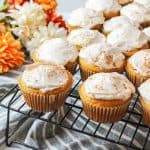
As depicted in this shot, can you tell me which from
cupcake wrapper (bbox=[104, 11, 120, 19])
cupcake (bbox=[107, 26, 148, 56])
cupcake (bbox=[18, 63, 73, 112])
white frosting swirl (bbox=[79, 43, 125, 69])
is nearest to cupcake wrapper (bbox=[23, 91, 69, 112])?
cupcake (bbox=[18, 63, 73, 112])

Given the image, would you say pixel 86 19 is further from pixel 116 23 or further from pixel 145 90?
pixel 145 90

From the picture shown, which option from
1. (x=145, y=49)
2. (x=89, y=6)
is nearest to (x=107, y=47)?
(x=145, y=49)

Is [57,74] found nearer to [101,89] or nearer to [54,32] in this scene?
[101,89]

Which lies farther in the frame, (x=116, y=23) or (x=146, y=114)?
(x=116, y=23)

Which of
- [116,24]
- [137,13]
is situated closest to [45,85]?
[116,24]

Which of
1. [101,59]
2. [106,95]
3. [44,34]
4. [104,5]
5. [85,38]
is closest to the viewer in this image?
[106,95]

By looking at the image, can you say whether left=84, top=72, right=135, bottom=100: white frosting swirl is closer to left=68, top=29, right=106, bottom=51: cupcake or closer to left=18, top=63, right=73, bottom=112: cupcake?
left=18, top=63, right=73, bottom=112: cupcake

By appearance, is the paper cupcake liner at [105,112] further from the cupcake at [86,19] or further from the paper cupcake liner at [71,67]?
the cupcake at [86,19]

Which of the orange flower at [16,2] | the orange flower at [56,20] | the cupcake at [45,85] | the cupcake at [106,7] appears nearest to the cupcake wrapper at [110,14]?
the cupcake at [106,7]

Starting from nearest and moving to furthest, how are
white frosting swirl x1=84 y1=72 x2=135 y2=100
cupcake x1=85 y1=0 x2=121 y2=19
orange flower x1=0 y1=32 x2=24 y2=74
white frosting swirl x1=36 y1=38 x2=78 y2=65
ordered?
white frosting swirl x1=84 y1=72 x2=135 y2=100
white frosting swirl x1=36 y1=38 x2=78 y2=65
orange flower x1=0 y1=32 x2=24 y2=74
cupcake x1=85 y1=0 x2=121 y2=19
